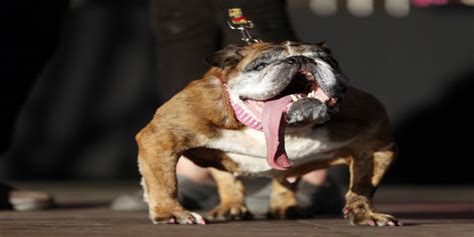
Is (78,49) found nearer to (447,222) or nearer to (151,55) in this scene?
(151,55)

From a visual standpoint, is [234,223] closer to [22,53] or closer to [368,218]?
[368,218]

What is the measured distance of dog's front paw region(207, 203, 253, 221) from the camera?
530 centimetres

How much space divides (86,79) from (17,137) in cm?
57

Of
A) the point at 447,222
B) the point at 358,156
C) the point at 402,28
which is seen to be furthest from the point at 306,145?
the point at 402,28

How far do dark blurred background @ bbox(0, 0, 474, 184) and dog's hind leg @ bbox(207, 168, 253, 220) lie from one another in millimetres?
3016

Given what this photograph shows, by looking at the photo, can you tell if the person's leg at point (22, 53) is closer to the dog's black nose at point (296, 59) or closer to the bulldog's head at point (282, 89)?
the bulldog's head at point (282, 89)

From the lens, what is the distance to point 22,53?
618 centimetres

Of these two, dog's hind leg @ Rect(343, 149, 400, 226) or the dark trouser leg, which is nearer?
dog's hind leg @ Rect(343, 149, 400, 226)

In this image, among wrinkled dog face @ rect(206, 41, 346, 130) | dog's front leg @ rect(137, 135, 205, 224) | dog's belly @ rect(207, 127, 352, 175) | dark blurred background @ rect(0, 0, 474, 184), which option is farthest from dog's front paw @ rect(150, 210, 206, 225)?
dark blurred background @ rect(0, 0, 474, 184)

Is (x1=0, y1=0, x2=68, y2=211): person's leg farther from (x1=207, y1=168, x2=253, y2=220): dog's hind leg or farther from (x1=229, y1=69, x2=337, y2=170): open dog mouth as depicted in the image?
(x1=229, y1=69, x2=337, y2=170): open dog mouth

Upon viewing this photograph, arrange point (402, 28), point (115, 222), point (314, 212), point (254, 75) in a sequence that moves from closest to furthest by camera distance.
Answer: point (254, 75)
point (115, 222)
point (314, 212)
point (402, 28)

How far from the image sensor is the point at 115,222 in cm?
505

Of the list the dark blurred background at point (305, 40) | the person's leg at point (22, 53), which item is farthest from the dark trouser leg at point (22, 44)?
the dark blurred background at point (305, 40)

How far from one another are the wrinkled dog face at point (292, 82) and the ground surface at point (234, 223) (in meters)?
0.40
